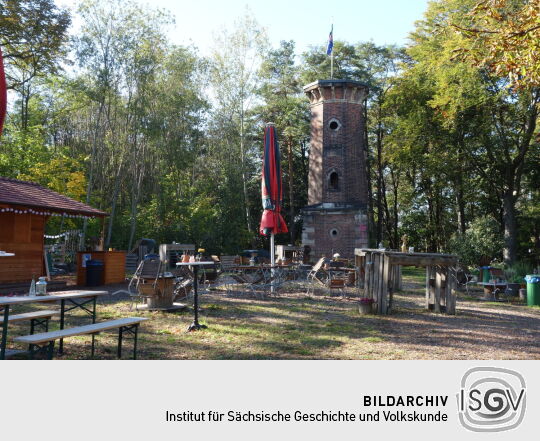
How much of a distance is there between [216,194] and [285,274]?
1240 cm

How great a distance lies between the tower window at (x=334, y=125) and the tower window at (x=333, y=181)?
7.37 ft

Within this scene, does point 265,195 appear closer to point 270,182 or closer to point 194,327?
point 270,182

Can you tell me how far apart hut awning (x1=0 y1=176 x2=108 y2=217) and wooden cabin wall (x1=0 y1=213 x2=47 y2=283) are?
0.55 meters

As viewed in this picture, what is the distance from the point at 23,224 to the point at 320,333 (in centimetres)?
989

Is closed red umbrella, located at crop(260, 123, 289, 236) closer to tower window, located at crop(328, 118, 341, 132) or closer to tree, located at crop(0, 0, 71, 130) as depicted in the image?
tower window, located at crop(328, 118, 341, 132)

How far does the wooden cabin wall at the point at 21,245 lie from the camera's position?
12.2 m

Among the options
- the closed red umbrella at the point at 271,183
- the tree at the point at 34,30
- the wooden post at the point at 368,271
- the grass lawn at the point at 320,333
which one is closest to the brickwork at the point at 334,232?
the closed red umbrella at the point at 271,183

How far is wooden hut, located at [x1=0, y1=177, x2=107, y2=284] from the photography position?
12.1 metres

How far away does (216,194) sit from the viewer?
25.5m

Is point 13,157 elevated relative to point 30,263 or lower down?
elevated

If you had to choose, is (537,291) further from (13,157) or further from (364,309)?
(13,157)

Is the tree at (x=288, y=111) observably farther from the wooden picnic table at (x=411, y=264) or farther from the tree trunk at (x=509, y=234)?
the wooden picnic table at (x=411, y=264)
